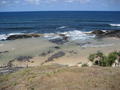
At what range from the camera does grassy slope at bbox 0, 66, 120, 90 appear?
12852 millimetres

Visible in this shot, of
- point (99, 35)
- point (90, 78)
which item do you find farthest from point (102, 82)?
point (99, 35)

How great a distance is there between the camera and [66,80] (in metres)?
13.6

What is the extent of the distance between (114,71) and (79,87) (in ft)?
12.9

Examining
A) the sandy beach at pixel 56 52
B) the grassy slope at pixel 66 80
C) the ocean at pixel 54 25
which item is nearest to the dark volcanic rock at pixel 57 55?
the sandy beach at pixel 56 52

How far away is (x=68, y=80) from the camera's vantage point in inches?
535

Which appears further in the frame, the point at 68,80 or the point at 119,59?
the point at 119,59

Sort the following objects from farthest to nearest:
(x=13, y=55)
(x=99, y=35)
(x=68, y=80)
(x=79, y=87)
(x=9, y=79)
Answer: (x=99, y=35) → (x=13, y=55) → (x=9, y=79) → (x=68, y=80) → (x=79, y=87)

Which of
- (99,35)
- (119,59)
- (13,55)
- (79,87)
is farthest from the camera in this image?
(99,35)

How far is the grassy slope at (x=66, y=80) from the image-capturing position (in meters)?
12.9

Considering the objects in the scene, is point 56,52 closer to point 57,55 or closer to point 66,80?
point 57,55

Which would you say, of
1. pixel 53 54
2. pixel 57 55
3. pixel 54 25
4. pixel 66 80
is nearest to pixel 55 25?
pixel 54 25

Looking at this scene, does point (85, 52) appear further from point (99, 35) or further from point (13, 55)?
point (99, 35)

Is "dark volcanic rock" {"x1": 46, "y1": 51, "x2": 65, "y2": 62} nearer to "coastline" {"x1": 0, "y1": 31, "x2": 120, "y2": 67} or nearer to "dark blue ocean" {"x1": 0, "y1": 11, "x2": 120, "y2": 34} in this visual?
"coastline" {"x1": 0, "y1": 31, "x2": 120, "y2": 67}

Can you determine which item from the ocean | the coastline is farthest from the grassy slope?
the ocean
